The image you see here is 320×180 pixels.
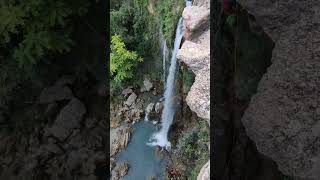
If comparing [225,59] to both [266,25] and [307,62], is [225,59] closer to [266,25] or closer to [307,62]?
[266,25]

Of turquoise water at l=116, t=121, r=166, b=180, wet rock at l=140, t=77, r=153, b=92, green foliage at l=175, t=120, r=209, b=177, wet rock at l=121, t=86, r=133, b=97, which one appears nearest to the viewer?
green foliage at l=175, t=120, r=209, b=177

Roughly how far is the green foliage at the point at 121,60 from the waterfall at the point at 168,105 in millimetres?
452

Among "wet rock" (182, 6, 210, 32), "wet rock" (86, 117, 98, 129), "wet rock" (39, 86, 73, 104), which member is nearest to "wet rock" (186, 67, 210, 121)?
"wet rock" (182, 6, 210, 32)

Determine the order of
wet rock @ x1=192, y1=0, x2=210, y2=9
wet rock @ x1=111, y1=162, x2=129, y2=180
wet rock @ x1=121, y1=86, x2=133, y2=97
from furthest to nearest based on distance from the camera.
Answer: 1. wet rock @ x1=121, y1=86, x2=133, y2=97
2. wet rock @ x1=111, y1=162, x2=129, y2=180
3. wet rock @ x1=192, y1=0, x2=210, y2=9

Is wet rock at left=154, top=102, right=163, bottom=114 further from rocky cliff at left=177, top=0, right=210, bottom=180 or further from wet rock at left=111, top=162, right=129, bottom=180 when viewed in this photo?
rocky cliff at left=177, top=0, right=210, bottom=180

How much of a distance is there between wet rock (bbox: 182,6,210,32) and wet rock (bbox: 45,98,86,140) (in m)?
2.39

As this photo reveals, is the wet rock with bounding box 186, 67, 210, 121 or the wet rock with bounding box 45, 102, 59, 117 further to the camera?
the wet rock with bounding box 186, 67, 210, 121

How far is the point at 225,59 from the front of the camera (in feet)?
6.43

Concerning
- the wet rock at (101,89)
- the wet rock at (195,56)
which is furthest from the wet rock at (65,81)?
the wet rock at (195,56)

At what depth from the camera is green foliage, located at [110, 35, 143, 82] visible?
15.3 feet

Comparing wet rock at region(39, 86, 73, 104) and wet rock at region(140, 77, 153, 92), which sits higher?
wet rock at region(39, 86, 73, 104)

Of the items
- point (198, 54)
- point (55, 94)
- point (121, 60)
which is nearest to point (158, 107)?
point (121, 60)

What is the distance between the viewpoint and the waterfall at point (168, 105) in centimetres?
459

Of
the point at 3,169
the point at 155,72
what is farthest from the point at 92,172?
the point at 155,72
